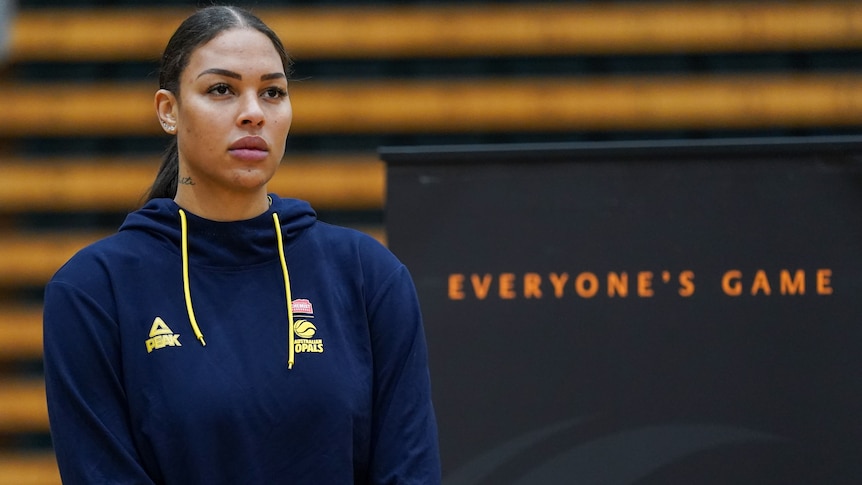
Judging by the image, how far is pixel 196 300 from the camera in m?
1.77

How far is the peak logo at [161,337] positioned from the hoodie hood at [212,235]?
0.39 feet

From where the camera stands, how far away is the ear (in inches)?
72.8

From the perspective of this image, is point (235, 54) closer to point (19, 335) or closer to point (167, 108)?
point (167, 108)

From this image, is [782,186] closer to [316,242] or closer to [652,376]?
[652,376]

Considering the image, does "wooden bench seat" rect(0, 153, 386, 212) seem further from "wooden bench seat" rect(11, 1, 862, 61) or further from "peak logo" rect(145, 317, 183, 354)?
"peak logo" rect(145, 317, 183, 354)

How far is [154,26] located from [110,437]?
513 cm

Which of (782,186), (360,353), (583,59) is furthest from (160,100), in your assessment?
(583,59)

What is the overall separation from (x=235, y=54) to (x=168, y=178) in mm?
311

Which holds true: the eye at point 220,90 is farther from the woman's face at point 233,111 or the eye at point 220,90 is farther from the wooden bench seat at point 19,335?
the wooden bench seat at point 19,335

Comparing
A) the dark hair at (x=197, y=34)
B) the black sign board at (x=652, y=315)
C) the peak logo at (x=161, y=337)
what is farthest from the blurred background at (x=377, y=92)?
the peak logo at (x=161, y=337)

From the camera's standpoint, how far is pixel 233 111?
1.77 meters

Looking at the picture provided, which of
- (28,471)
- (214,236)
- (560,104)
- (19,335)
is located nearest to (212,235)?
(214,236)

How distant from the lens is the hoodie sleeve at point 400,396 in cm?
178

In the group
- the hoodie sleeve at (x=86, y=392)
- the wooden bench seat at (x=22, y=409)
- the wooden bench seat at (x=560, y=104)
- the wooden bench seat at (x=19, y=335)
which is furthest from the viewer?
the wooden bench seat at (x=19, y=335)
